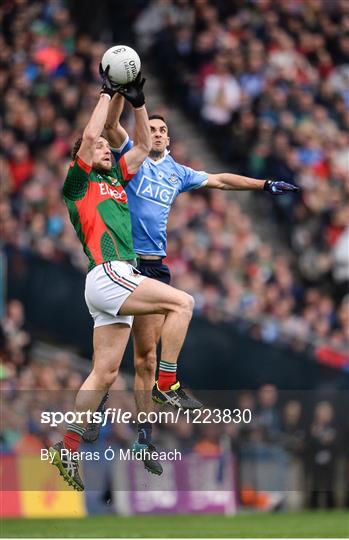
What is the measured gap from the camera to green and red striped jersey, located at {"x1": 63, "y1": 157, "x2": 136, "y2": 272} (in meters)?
13.7

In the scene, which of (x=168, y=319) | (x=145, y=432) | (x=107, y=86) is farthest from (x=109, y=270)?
(x=145, y=432)

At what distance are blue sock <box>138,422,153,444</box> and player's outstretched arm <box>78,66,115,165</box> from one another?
246 cm

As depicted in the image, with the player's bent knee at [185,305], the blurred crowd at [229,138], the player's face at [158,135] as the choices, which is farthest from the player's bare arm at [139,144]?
the blurred crowd at [229,138]

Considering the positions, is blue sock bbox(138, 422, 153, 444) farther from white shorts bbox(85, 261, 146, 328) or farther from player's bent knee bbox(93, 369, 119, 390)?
white shorts bbox(85, 261, 146, 328)

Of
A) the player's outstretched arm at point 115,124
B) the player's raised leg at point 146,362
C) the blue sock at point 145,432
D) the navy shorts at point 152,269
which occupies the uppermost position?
the player's outstretched arm at point 115,124

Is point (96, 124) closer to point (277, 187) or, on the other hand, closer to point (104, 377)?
point (277, 187)

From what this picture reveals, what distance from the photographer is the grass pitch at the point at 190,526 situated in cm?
1841

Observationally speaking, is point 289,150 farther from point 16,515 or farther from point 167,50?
point 16,515

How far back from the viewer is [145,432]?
14430mm

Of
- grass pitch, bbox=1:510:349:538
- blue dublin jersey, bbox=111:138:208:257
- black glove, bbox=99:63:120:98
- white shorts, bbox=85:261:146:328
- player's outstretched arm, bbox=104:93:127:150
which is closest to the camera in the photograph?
black glove, bbox=99:63:120:98

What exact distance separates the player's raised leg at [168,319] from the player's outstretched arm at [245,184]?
1.39 m

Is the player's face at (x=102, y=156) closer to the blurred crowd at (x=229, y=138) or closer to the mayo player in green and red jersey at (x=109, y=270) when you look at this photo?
the mayo player in green and red jersey at (x=109, y=270)

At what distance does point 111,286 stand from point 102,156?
110 centimetres

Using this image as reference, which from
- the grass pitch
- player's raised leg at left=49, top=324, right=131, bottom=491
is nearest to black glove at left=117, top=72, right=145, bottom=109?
player's raised leg at left=49, top=324, right=131, bottom=491
